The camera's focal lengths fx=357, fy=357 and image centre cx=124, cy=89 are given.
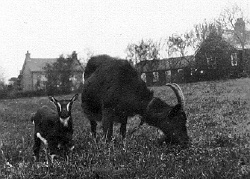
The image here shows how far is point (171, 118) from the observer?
347 inches

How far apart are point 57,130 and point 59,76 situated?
7.71 m

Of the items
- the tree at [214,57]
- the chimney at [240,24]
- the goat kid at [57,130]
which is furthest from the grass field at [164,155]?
the tree at [214,57]

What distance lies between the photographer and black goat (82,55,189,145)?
8.71 metres

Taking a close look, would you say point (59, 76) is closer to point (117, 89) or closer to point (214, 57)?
point (117, 89)

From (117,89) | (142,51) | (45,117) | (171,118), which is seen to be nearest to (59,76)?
(142,51)

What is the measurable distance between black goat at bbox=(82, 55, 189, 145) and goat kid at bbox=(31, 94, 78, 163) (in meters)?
1.07

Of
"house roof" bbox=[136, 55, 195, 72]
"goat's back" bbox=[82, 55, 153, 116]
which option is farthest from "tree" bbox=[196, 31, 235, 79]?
"goat's back" bbox=[82, 55, 153, 116]

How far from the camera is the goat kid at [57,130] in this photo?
858cm

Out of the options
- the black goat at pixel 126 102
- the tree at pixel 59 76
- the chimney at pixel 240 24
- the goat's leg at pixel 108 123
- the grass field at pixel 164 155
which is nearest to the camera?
the grass field at pixel 164 155

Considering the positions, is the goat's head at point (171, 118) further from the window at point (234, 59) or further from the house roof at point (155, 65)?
the window at point (234, 59)

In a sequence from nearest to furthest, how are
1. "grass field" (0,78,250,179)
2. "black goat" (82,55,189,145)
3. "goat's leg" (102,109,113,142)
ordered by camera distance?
1. "grass field" (0,78,250,179)
2. "black goat" (82,55,189,145)
3. "goat's leg" (102,109,113,142)

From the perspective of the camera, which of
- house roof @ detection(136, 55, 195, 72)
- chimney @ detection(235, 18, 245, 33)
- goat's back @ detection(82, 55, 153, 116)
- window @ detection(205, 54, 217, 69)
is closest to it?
goat's back @ detection(82, 55, 153, 116)

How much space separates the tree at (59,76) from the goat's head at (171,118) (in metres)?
5.70

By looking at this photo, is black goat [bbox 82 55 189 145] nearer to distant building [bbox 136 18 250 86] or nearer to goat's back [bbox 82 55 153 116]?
goat's back [bbox 82 55 153 116]
